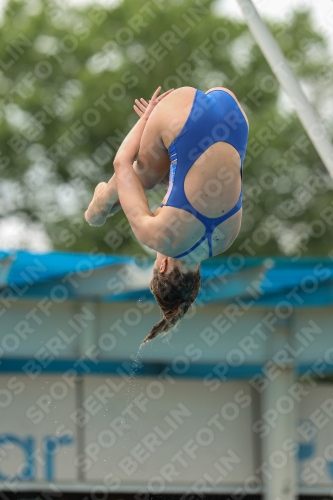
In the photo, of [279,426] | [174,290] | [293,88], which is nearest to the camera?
[174,290]

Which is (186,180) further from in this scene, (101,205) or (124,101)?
(124,101)

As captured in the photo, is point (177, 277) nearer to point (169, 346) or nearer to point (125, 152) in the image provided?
point (125, 152)

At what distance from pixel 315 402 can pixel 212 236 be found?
479 cm

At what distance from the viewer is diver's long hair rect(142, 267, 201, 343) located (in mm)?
4238

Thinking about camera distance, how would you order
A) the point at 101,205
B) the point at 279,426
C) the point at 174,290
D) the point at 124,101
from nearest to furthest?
1. the point at 174,290
2. the point at 101,205
3. the point at 279,426
4. the point at 124,101

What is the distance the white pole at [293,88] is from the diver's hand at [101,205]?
111 inches

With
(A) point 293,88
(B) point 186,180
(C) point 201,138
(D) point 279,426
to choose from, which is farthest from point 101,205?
(D) point 279,426

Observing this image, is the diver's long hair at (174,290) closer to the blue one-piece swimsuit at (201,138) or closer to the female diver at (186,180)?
the female diver at (186,180)

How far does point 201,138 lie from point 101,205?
0.72 meters

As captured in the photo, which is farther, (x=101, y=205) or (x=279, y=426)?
(x=279, y=426)

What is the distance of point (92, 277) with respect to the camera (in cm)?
785

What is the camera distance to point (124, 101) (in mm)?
17203

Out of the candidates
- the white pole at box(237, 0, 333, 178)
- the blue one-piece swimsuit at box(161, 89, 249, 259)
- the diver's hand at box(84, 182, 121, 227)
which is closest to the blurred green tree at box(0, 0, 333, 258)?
the white pole at box(237, 0, 333, 178)

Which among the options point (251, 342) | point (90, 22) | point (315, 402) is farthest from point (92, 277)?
point (90, 22)
